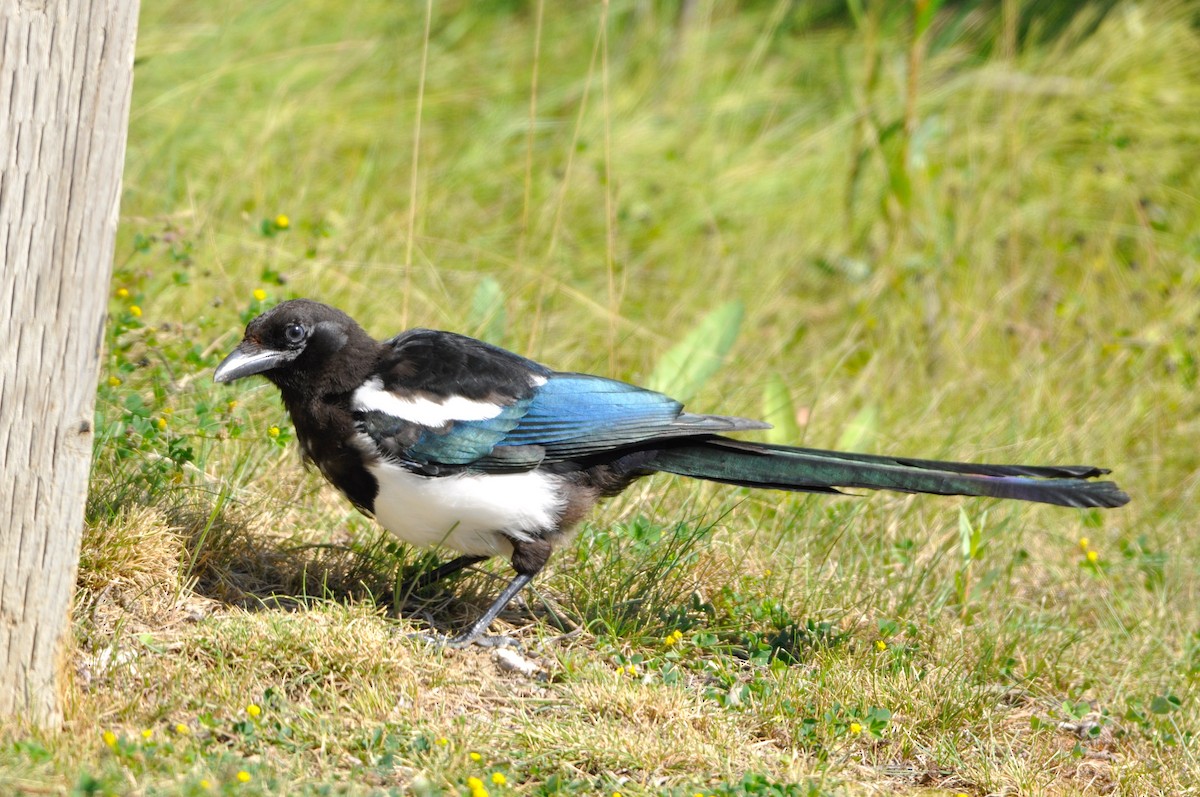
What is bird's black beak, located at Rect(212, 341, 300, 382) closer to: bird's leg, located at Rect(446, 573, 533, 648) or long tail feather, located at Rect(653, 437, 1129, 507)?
bird's leg, located at Rect(446, 573, 533, 648)

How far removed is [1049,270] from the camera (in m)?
6.30

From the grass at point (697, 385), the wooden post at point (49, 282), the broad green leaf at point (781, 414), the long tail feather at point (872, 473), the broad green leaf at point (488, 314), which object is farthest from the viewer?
the broad green leaf at point (488, 314)

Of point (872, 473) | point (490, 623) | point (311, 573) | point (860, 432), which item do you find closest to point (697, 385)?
point (860, 432)

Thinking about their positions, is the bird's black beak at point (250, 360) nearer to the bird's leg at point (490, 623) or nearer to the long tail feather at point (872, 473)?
the bird's leg at point (490, 623)

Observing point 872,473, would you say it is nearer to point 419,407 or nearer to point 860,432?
point 419,407

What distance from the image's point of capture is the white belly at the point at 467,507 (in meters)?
3.25

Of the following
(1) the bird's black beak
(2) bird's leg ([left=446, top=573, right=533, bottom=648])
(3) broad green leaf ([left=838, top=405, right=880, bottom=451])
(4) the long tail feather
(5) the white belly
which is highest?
(1) the bird's black beak

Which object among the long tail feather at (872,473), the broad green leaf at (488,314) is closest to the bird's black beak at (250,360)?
the long tail feather at (872,473)

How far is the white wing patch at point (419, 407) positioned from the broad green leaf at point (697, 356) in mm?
1463

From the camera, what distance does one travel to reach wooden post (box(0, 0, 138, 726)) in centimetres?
242

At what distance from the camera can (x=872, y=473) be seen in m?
3.32

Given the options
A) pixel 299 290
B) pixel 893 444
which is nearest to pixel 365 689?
pixel 299 290

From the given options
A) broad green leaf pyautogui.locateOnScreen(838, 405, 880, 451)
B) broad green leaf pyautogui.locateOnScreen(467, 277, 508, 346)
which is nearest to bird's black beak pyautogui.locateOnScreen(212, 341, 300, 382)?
broad green leaf pyautogui.locateOnScreen(467, 277, 508, 346)

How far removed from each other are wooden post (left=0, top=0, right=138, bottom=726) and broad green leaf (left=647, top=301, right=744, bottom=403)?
8.27 feet
